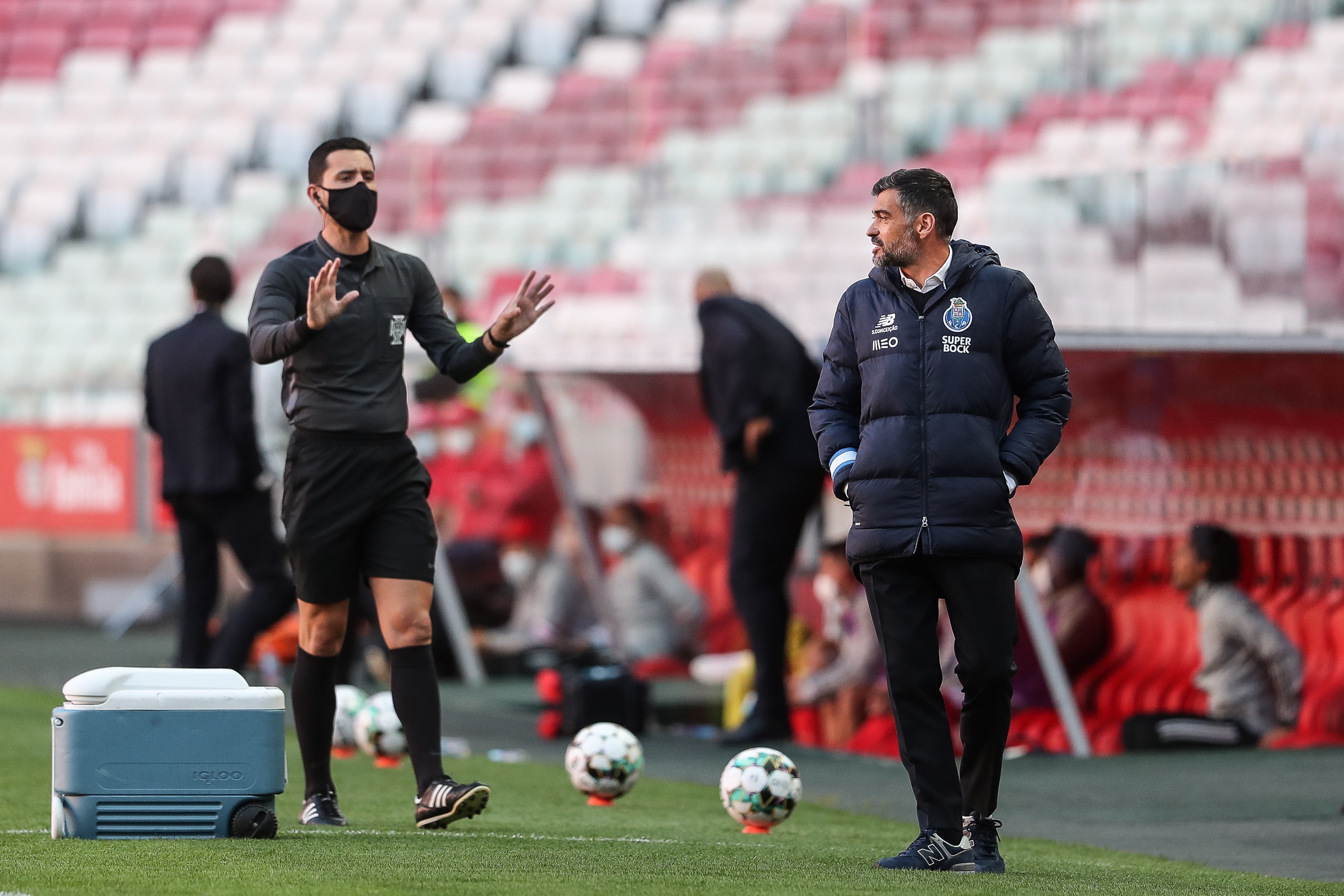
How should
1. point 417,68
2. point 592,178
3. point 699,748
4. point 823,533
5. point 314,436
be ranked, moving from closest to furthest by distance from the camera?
point 314,436, point 699,748, point 823,533, point 592,178, point 417,68

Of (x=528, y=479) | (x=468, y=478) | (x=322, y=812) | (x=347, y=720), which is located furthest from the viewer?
(x=468, y=478)

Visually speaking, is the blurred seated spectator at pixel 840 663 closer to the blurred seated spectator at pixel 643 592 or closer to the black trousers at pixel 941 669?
the blurred seated spectator at pixel 643 592

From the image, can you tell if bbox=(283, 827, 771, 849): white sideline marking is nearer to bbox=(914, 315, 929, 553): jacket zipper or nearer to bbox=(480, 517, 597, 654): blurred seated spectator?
bbox=(914, 315, 929, 553): jacket zipper

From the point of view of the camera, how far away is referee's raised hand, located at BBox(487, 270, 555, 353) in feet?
18.3

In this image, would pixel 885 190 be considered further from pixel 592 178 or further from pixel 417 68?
pixel 417 68

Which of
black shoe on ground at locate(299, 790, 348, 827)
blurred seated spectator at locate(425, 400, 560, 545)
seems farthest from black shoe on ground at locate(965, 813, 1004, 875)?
blurred seated spectator at locate(425, 400, 560, 545)

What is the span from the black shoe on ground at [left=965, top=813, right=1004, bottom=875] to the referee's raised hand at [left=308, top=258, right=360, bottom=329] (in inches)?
75.8

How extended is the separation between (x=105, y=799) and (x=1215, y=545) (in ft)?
16.6

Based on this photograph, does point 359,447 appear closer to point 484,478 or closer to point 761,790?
point 761,790

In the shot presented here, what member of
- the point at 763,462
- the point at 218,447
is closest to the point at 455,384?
the point at 218,447

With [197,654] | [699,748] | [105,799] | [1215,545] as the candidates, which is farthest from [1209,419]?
[105,799]

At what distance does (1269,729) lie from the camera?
858cm

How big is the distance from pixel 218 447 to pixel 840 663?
2808 mm

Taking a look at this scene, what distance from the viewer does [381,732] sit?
7.88 meters
